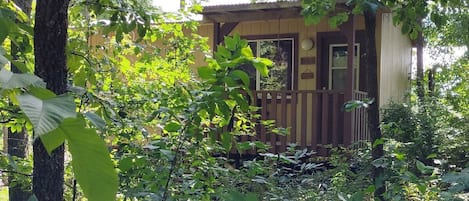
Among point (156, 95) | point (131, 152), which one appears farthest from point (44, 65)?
point (156, 95)

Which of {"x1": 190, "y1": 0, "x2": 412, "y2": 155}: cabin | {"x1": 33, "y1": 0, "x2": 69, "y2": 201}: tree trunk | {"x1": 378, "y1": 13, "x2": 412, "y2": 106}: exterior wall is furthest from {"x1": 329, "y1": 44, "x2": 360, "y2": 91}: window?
{"x1": 33, "y1": 0, "x2": 69, "y2": 201}: tree trunk

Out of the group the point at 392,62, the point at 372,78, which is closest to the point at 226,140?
the point at 372,78

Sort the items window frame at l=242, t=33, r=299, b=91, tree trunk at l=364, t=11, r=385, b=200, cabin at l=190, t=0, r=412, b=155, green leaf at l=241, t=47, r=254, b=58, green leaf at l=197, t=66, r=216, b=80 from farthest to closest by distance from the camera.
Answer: window frame at l=242, t=33, r=299, b=91 → cabin at l=190, t=0, r=412, b=155 → tree trunk at l=364, t=11, r=385, b=200 → green leaf at l=197, t=66, r=216, b=80 → green leaf at l=241, t=47, r=254, b=58

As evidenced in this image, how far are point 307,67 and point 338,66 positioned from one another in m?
0.59

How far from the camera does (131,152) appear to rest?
2465mm

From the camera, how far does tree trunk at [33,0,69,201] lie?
48.6 inches

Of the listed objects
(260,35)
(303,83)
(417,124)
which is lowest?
(417,124)

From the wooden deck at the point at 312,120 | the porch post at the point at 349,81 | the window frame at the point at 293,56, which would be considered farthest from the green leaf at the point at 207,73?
the window frame at the point at 293,56

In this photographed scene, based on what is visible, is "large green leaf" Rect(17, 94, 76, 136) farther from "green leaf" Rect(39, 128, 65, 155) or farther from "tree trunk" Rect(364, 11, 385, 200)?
"tree trunk" Rect(364, 11, 385, 200)

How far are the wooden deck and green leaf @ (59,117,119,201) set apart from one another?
7.22 metres

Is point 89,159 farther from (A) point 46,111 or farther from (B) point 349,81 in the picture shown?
(B) point 349,81

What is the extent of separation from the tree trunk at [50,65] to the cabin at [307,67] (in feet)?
21.5

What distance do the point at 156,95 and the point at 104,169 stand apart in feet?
9.73

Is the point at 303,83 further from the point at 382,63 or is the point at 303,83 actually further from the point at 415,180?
the point at 415,180
